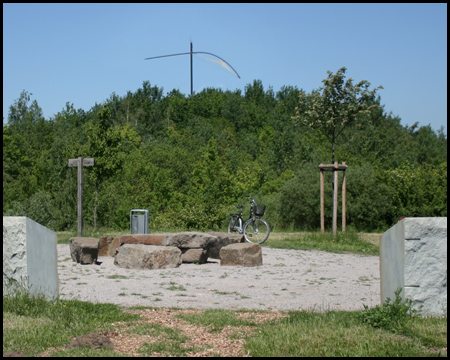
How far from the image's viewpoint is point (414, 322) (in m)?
5.36

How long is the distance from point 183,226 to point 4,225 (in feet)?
47.6

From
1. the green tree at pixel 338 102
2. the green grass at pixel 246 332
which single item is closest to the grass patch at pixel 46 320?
the green grass at pixel 246 332

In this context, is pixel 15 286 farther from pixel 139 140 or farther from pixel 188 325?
pixel 139 140

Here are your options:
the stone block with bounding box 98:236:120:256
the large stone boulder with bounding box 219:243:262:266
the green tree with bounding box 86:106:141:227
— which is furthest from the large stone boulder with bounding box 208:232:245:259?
the green tree with bounding box 86:106:141:227

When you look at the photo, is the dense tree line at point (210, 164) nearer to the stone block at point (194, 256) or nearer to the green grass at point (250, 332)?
the stone block at point (194, 256)

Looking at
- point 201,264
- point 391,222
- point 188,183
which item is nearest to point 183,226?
point 201,264

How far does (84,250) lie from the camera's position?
1152 cm

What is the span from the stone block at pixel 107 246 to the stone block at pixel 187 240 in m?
1.64

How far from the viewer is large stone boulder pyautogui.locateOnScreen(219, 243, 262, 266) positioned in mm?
11414

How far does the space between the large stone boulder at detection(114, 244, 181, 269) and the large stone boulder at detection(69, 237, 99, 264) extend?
0.61 metres

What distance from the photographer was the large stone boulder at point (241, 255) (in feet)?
37.4

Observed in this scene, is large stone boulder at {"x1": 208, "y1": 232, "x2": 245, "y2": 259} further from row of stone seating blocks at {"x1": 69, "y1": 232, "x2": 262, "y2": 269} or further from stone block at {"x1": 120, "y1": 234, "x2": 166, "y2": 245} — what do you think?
stone block at {"x1": 120, "y1": 234, "x2": 166, "y2": 245}

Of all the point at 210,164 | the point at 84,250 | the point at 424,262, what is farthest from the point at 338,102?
the point at 210,164

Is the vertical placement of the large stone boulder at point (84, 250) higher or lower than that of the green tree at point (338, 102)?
lower
